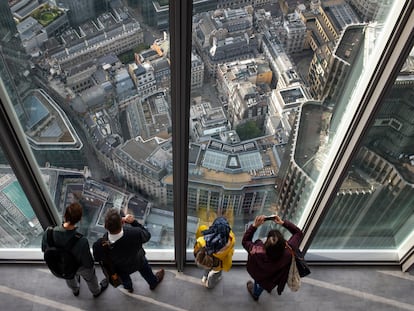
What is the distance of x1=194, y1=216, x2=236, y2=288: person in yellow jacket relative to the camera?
332cm

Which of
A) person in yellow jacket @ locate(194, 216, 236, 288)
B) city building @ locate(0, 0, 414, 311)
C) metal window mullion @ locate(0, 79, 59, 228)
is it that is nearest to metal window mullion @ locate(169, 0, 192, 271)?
city building @ locate(0, 0, 414, 311)

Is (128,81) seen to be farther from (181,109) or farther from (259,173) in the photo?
(259,173)

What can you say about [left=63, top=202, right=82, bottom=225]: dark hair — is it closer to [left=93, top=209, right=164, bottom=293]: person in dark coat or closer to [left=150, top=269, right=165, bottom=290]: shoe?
[left=93, top=209, right=164, bottom=293]: person in dark coat

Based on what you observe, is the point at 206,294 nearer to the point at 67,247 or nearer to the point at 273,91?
the point at 67,247

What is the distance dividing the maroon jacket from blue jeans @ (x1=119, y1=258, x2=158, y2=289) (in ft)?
2.72

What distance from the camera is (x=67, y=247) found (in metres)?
3.18

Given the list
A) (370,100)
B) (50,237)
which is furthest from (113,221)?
(370,100)

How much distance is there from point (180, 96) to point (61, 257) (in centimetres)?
138

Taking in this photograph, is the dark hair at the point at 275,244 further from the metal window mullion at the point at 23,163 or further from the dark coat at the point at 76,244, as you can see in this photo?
the metal window mullion at the point at 23,163

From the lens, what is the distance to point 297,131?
336 cm

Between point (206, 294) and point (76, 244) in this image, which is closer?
point (76, 244)

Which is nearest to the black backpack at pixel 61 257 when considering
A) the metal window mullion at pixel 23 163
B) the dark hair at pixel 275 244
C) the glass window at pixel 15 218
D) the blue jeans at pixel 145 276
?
the blue jeans at pixel 145 276

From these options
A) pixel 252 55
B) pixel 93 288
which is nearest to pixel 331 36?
pixel 252 55

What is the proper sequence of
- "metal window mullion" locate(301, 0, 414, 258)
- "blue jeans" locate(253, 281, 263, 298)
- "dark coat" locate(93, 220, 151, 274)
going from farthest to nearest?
"blue jeans" locate(253, 281, 263, 298) → "dark coat" locate(93, 220, 151, 274) → "metal window mullion" locate(301, 0, 414, 258)
